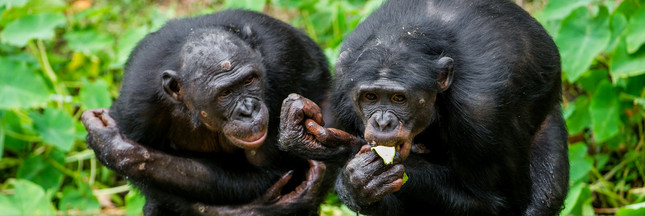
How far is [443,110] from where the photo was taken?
6617 mm

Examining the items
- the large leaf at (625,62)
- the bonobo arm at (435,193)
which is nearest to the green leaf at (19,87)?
the bonobo arm at (435,193)

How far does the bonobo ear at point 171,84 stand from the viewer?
299 inches

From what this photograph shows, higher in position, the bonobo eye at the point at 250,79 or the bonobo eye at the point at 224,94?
the bonobo eye at the point at 250,79

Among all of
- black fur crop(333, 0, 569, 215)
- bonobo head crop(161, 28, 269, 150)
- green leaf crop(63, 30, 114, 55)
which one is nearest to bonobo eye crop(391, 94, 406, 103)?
black fur crop(333, 0, 569, 215)

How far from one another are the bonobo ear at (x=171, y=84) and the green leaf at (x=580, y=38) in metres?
4.12

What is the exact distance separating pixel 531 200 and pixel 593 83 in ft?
10.2

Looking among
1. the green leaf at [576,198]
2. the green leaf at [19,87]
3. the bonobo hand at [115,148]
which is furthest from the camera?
the green leaf at [19,87]

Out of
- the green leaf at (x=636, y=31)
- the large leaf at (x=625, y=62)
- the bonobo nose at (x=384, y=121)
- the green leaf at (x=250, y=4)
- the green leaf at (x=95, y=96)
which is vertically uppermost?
the bonobo nose at (x=384, y=121)

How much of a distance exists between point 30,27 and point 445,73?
21.7ft

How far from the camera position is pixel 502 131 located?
21.1 feet

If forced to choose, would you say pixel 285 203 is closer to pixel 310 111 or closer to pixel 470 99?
pixel 310 111

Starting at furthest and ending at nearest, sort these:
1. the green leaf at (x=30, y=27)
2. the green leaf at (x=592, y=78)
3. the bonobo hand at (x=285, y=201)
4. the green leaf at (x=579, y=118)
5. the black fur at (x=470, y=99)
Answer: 1. the green leaf at (x=30, y=27)
2. the green leaf at (x=592, y=78)
3. the green leaf at (x=579, y=118)
4. the bonobo hand at (x=285, y=201)
5. the black fur at (x=470, y=99)

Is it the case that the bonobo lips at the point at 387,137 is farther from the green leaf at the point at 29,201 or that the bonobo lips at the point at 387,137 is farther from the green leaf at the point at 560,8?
the green leaf at the point at 29,201

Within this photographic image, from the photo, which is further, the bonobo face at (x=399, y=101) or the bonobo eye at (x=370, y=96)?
the bonobo eye at (x=370, y=96)
